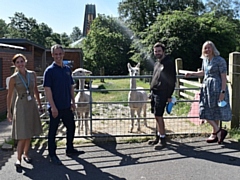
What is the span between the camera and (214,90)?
5211 mm

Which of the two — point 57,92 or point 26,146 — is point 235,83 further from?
point 26,146

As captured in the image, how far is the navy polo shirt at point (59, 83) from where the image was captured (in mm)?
4570

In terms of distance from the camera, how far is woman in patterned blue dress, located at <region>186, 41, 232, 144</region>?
5.13 m

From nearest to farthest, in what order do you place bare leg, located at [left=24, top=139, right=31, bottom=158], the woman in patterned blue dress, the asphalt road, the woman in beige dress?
the asphalt road < the woman in beige dress < bare leg, located at [left=24, top=139, right=31, bottom=158] < the woman in patterned blue dress

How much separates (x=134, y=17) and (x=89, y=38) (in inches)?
412

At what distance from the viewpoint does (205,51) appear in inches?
207

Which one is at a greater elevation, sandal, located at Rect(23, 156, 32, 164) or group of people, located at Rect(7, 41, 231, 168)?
group of people, located at Rect(7, 41, 231, 168)

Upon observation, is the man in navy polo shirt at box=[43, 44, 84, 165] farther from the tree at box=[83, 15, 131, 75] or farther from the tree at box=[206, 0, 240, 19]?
the tree at box=[206, 0, 240, 19]

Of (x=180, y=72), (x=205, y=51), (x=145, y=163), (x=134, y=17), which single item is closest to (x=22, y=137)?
(x=145, y=163)

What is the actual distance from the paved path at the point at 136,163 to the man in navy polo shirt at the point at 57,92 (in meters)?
0.38

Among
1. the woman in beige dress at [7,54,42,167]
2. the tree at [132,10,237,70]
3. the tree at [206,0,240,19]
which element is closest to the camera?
the woman in beige dress at [7,54,42,167]

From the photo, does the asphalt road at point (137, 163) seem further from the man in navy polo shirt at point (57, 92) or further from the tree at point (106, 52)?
the tree at point (106, 52)

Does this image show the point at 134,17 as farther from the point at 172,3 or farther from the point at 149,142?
the point at 149,142

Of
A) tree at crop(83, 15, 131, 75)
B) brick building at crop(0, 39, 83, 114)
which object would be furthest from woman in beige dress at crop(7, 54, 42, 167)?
tree at crop(83, 15, 131, 75)
